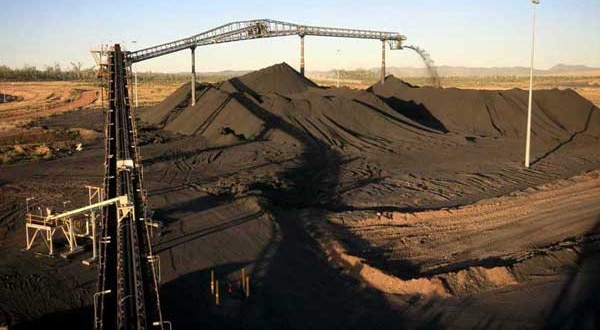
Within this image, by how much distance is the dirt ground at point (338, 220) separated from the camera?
13984 millimetres

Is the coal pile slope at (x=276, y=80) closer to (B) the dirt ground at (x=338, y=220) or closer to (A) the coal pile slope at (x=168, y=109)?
(A) the coal pile slope at (x=168, y=109)

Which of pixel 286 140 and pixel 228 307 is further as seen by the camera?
pixel 286 140

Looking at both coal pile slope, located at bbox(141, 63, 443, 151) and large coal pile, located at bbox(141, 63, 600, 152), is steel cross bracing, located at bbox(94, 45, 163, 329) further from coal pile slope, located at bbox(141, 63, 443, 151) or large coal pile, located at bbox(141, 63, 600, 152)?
large coal pile, located at bbox(141, 63, 600, 152)

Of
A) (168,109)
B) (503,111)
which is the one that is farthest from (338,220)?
(503,111)

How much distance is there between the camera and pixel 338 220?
22000 millimetres

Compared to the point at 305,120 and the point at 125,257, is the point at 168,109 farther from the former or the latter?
the point at 125,257

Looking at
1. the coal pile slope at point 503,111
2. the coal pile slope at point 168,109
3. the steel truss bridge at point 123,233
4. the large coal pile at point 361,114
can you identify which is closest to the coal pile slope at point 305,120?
the large coal pile at point 361,114

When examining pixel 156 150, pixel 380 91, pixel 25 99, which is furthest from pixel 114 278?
pixel 25 99

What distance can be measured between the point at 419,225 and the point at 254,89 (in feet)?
113

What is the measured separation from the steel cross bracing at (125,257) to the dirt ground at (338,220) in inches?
34.4

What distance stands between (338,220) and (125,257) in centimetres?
959

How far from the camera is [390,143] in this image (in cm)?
3978

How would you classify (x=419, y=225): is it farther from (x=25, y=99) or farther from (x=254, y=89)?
(x=25, y=99)

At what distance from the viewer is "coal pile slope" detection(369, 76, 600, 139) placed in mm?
47219
